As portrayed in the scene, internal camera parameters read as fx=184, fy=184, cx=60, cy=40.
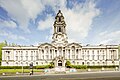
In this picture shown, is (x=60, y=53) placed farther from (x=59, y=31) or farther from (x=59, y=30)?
(x=59, y=30)

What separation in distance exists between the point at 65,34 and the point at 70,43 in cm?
674

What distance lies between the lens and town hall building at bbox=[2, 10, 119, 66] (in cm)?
11006

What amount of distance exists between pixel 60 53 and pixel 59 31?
13.6 meters

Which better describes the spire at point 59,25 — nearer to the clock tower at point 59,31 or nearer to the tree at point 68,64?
the clock tower at point 59,31

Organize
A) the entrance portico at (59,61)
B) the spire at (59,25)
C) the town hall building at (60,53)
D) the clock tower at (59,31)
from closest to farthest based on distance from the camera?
the entrance portico at (59,61), the town hall building at (60,53), the clock tower at (59,31), the spire at (59,25)

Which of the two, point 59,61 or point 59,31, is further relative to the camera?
point 59,31

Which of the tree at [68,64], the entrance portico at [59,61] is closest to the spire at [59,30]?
the entrance portico at [59,61]

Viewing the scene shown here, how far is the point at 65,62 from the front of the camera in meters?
102

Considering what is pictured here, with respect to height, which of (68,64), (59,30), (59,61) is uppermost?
(59,30)

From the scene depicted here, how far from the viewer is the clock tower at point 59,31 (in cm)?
11150

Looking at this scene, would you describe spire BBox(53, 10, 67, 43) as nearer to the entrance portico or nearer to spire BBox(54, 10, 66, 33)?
spire BBox(54, 10, 66, 33)

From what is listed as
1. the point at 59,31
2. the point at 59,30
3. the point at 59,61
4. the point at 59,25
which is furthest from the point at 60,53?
the point at 59,25

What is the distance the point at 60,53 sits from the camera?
111 meters

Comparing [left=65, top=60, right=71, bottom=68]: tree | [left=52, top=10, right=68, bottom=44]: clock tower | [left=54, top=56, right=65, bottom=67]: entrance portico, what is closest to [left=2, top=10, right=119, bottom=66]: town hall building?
[left=52, top=10, right=68, bottom=44]: clock tower
